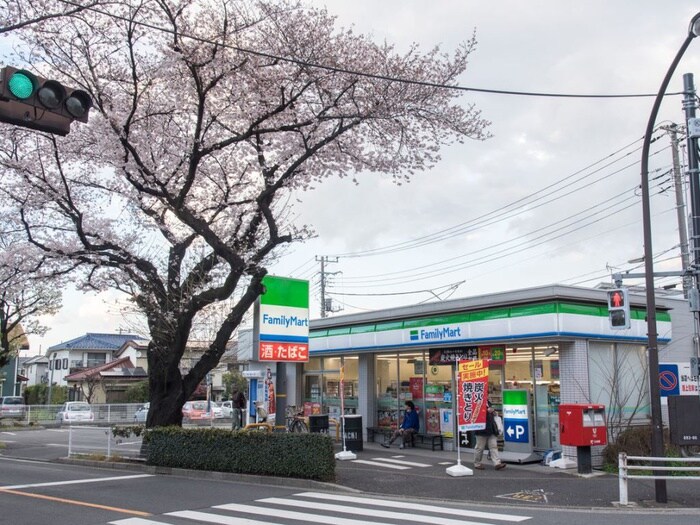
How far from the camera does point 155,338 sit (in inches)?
689

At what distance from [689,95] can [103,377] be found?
1970 inches

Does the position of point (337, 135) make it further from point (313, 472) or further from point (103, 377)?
point (103, 377)

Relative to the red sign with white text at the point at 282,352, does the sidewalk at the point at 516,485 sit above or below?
below

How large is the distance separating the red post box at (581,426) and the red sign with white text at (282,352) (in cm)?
639

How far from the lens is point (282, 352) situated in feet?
52.7

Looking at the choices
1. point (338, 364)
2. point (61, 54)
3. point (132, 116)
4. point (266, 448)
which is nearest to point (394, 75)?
point (132, 116)

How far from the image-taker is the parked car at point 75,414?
39.5 m

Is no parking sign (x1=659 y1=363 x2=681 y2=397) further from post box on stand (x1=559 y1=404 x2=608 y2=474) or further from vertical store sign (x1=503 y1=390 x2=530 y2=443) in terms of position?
vertical store sign (x1=503 y1=390 x2=530 y2=443)

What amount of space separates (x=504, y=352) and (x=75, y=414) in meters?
31.2

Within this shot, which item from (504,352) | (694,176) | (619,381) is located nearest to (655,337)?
(694,176)

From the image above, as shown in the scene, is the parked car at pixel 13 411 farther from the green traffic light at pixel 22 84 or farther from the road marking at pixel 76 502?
the green traffic light at pixel 22 84

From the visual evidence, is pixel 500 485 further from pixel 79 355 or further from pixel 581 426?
pixel 79 355

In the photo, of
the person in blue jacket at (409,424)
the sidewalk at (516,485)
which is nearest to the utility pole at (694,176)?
the sidewalk at (516,485)

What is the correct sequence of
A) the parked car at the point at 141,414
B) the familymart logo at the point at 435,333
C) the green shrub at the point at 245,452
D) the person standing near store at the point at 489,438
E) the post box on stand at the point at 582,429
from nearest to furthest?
1. the green shrub at the point at 245,452
2. the post box on stand at the point at 582,429
3. the person standing near store at the point at 489,438
4. the familymart logo at the point at 435,333
5. the parked car at the point at 141,414
